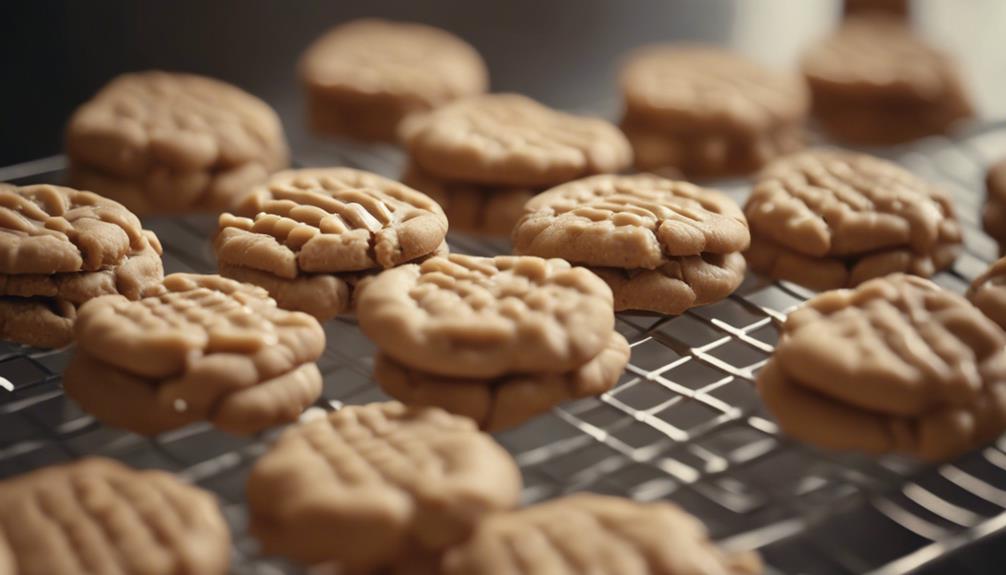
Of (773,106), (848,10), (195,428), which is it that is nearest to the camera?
(195,428)

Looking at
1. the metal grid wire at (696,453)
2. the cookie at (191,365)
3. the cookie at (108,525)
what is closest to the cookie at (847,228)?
the metal grid wire at (696,453)

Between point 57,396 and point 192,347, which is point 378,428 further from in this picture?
point 57,396

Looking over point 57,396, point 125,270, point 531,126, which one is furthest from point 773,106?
point 57,396

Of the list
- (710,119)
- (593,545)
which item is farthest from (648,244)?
(710,119)

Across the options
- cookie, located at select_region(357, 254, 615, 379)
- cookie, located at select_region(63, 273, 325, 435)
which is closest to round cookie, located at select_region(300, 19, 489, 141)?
cookie, located at select_region(357, 254, 615, 379)

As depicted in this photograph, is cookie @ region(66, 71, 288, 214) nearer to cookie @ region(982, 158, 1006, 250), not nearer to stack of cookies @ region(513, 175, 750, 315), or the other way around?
stack of cookies @ region(513, 175, 750, 315)

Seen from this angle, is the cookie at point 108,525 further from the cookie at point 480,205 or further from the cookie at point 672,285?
the cookie at point 480,205
